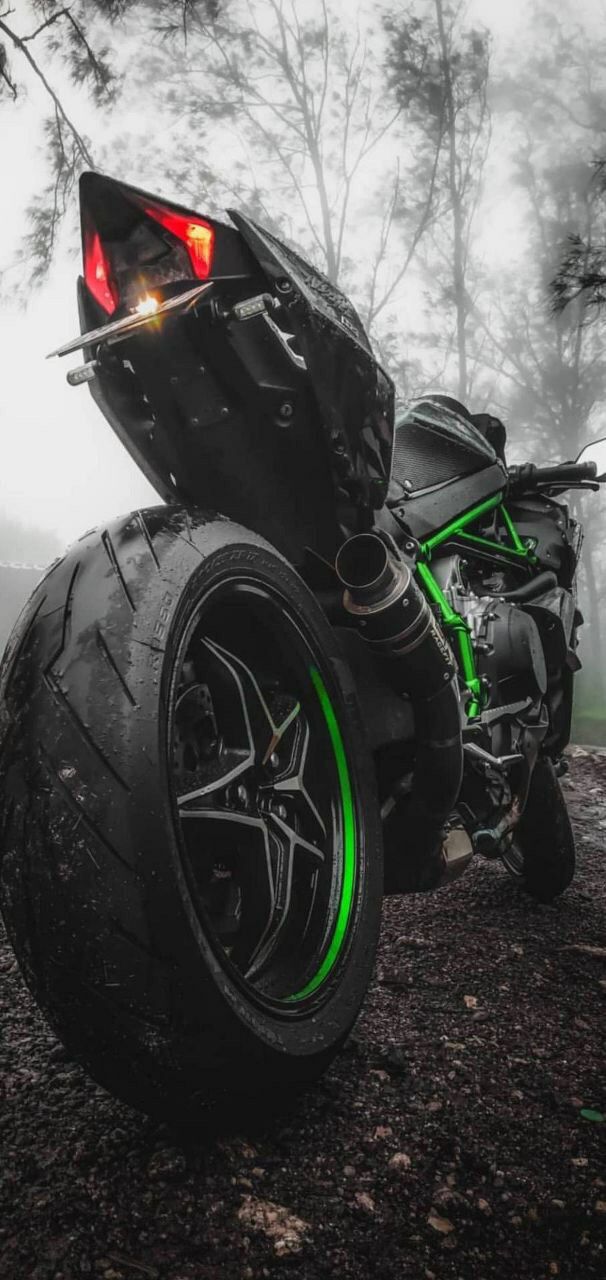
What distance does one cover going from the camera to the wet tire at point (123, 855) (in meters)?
0.95

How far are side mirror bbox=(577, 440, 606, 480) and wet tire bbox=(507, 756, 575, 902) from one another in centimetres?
116

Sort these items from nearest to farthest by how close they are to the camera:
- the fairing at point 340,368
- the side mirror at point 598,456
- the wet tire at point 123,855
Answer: the wet tire at point 123,855 → the fairing at point 340,368 → the side mirror at point 598,456

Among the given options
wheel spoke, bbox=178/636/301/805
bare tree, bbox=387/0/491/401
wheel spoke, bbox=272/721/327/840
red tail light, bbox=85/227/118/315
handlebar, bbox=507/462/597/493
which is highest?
bare tree, bbox=387/0/491/401

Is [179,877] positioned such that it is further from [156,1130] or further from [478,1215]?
[478,1215]

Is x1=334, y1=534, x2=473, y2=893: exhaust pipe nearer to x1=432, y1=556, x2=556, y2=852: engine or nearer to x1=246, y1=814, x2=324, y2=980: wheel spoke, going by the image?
x1=432, y1=556, x2=556, y2=852: engine

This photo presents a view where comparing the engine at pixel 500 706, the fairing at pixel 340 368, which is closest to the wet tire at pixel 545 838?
the engine at pixel 500 706

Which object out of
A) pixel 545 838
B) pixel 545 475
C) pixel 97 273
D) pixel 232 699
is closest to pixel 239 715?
pixel 232 699

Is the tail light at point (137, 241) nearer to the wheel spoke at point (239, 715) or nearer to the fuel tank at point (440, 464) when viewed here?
the wheel spoke at point (239, 715)

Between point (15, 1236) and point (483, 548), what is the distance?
2.19m

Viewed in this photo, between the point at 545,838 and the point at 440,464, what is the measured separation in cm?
137

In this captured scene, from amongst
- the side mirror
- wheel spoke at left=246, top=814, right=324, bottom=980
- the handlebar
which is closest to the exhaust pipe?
wheel spoke at left=246, top=814, right=324, bottom=980

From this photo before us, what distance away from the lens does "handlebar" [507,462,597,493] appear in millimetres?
2748

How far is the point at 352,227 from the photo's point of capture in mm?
11820

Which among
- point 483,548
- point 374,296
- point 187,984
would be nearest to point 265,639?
point 187,984
